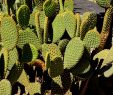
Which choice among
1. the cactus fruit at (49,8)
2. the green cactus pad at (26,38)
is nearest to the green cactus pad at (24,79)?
the green cactus pad at (26,38)

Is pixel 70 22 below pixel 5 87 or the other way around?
the other way around

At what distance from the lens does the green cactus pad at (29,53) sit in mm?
2262

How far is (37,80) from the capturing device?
2.60 m

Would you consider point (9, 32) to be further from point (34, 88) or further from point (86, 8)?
point (86, 8)

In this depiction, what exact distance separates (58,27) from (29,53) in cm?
31

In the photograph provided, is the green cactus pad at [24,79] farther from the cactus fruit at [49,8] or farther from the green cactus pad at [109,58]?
the green cactus pad at [109,58]

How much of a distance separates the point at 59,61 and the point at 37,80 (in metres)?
0.50

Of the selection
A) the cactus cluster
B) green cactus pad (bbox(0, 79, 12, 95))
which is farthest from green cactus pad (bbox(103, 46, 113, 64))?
green cactus pad (bbox(0, 79, 12, 95))

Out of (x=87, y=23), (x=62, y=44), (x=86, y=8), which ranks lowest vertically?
(x=86, y=8)

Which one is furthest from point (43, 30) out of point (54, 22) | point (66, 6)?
point (66, 6)

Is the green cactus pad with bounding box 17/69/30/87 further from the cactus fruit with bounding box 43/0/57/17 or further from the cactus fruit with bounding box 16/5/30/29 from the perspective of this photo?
the cactus fruit with bounding box 43/0/57/17

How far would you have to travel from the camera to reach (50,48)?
2299 millimetres

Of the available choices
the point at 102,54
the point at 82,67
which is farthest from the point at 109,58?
the point at 82,67

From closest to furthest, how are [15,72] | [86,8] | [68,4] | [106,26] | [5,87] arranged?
[5,87] → [15,72] → [106,26] → [68,4] → [86,8]
